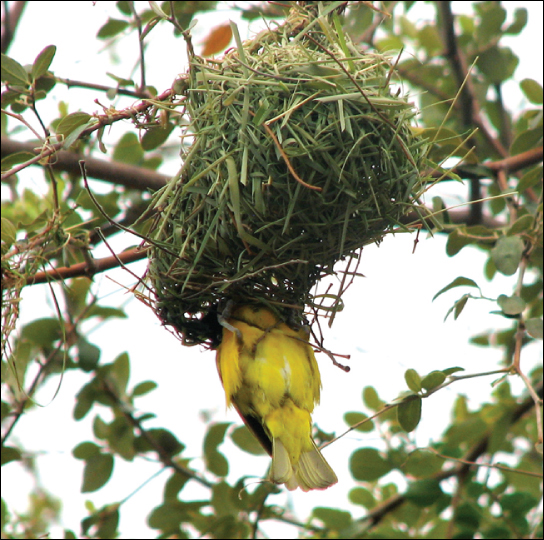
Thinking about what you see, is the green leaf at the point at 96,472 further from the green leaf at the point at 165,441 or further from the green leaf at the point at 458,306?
the green leaf at the point at 458,306

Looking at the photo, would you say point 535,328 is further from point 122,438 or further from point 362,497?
point 122,438

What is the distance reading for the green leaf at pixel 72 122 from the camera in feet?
6.20

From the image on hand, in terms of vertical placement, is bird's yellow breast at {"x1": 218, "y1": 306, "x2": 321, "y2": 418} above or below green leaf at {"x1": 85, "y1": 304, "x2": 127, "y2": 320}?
below

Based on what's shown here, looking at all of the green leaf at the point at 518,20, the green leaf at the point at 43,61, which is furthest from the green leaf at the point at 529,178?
the green leaf at the point at 43,61

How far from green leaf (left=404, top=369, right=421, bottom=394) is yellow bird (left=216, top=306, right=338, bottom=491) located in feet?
1.22

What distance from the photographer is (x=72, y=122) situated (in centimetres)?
191

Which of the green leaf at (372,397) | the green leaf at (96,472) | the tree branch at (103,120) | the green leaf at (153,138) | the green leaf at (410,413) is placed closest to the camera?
the tree branch at (103,120)

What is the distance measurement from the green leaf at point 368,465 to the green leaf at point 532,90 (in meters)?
1.72

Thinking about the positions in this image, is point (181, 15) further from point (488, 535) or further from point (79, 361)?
point (488, 535)

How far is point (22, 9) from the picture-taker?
3.36 metres

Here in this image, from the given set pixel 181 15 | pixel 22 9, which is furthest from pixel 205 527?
pixel 22 9

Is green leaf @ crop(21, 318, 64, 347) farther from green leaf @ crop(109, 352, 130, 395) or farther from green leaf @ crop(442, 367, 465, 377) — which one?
green leaf @ crop(442, 367, 465, 377)

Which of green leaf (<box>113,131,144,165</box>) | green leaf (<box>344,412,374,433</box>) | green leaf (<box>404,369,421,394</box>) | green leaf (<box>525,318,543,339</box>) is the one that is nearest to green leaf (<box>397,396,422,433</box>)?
green leaf (<box>404,369,421,394</box>)

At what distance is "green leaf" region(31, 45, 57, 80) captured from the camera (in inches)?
81.9
